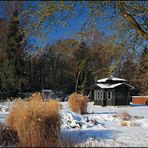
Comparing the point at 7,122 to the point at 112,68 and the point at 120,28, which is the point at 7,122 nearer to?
the point at 112,68

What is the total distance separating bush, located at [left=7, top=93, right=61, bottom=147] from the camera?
8586mm

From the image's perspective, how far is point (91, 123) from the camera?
645 inches

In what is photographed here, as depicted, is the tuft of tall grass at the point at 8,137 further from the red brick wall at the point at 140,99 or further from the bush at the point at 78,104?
the red brick wall at the point at 140,99

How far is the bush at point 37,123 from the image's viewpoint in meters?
8.59

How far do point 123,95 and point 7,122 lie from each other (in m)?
33.0

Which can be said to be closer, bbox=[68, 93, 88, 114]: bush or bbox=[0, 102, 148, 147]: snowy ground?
bbox=[0, 102, 148, 147]: snowy ground

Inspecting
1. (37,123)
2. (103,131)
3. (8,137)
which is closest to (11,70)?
(103,131)

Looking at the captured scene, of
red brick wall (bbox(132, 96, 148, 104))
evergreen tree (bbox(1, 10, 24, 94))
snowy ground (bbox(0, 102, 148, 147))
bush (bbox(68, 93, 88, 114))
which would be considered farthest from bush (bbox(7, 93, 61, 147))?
red brick wall (bbox(132, 96, 148, 104))

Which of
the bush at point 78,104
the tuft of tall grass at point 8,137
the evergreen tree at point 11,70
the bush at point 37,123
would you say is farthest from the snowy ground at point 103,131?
the evergreen tree at point 11,70

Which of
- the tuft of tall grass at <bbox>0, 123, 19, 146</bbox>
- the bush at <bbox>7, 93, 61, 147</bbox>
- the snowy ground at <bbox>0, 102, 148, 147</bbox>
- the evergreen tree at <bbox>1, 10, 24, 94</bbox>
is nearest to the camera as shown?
the bush at <bbox>7, 93, 61, 147</bbox>

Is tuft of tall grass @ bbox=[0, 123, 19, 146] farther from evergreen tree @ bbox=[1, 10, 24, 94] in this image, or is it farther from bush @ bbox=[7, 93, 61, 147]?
evergreen tree @ bbox=[1, 10, 24, 94]

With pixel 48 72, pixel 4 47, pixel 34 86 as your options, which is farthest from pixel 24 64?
pixel 48 72

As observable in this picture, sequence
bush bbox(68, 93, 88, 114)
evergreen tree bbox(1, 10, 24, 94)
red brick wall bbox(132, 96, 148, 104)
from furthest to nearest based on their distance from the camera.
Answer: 1. red brick wall bbox(132, 96, 148, 104)
2. evergreen tree bbox(1, 10, 24, 94)
3. bush bbox(68, 93, 88, 114)

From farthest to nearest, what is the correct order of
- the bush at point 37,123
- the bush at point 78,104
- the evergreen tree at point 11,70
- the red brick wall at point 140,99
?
the red brick wall at point 140,99
the evergreen tree at point 11,70
the bush at point 78,104
the bush at point 37,123
